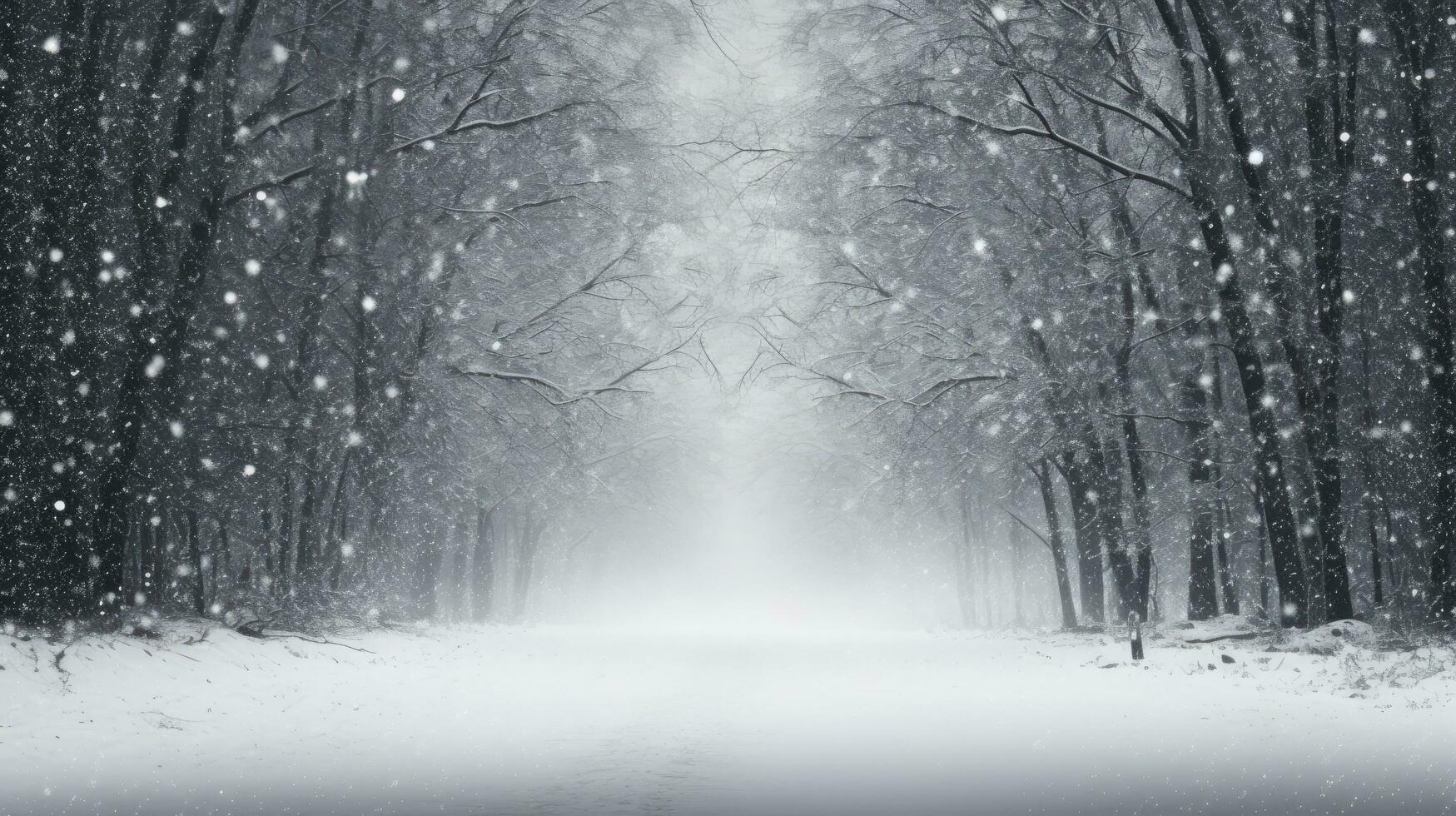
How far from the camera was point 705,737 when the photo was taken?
29.8 ft

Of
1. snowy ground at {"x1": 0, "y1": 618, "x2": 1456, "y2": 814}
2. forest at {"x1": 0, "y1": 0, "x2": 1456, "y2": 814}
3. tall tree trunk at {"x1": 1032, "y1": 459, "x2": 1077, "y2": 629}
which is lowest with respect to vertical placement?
snowy ground at {"x1": 0, "y1": 618, "x2": 1456, "y2": 814}

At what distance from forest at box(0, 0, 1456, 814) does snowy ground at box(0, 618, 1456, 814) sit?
1569mm

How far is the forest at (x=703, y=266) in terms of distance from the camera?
1249cm

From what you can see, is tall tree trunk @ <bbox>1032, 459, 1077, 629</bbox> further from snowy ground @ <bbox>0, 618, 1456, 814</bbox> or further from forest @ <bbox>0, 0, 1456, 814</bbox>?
snowy ground @ <bbox>0, 618, 1456, 814</bbox>

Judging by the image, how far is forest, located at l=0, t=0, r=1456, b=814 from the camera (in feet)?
41.0

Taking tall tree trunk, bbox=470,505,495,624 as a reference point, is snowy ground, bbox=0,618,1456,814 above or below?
below

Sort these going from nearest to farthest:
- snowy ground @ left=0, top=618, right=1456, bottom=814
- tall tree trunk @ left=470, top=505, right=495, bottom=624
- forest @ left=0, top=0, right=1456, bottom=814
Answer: snowy ground @ left=0, top=618, right=1456, bottom=814
forest @ left=0, top=0, right=1456, bottom=814
tall tree trunk @ left=470, top=505, right=495, bottom=624

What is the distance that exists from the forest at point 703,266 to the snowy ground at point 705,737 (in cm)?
157

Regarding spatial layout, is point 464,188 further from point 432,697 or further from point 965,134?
point 432,697

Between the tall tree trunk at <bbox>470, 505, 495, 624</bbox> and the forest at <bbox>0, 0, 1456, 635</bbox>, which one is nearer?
the forest at <bbox>0, 0, 1456, 635</bbox>

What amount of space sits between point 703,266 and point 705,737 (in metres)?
10.9

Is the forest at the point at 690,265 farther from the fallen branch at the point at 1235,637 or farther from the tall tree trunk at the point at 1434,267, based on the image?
the fallen branch at the point at 1235,637

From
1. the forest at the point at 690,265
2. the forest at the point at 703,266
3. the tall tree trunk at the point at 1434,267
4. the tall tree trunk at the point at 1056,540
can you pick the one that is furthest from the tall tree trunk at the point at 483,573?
the tall tree trunk at the point at 1434,267

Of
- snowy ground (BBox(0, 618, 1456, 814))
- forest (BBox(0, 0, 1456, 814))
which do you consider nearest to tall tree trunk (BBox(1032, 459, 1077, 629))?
forest (BBox(0, 0, 1456, 814))
